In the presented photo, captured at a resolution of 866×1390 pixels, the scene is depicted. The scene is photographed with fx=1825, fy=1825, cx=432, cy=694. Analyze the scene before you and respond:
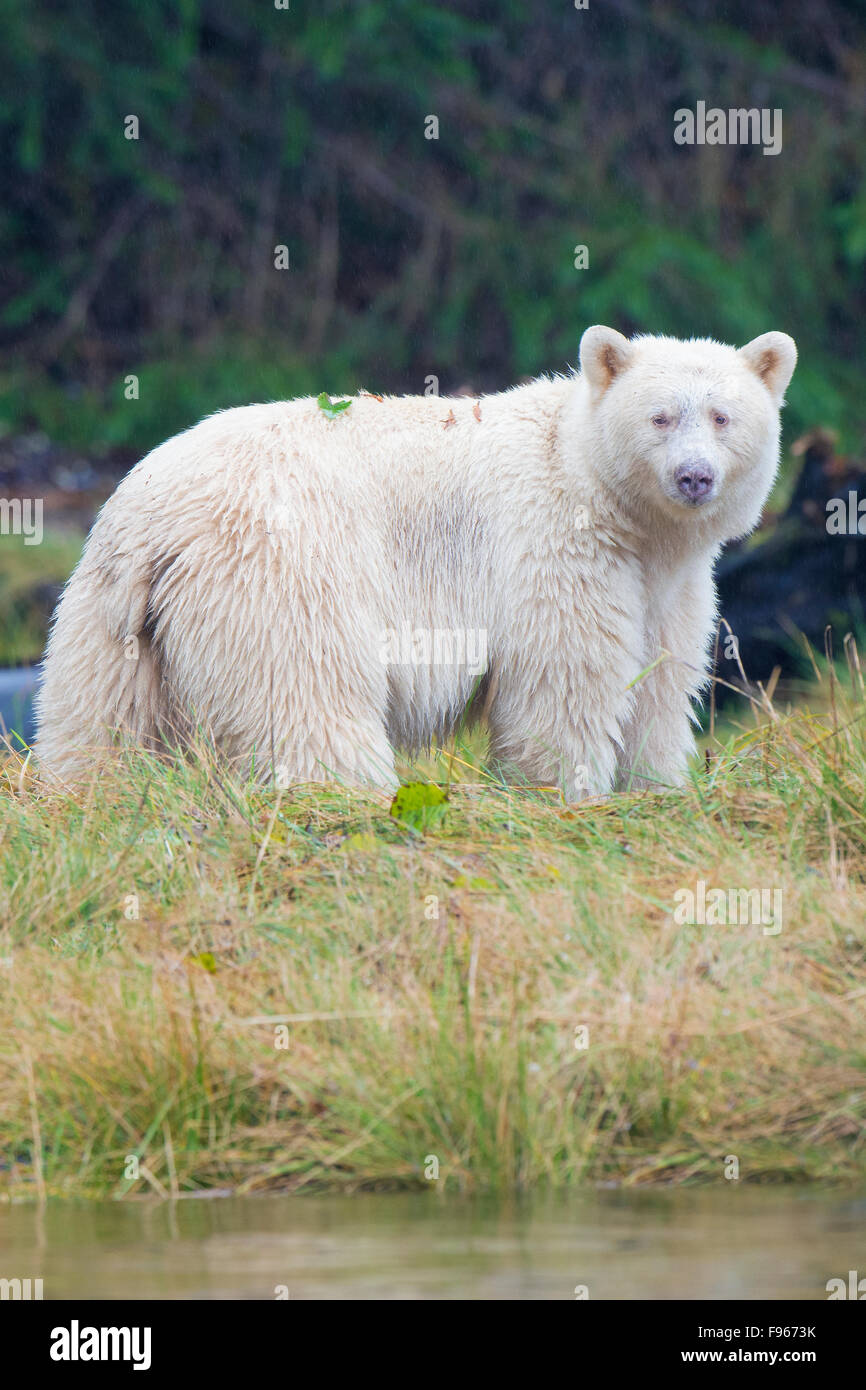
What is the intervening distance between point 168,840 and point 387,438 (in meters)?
1.51

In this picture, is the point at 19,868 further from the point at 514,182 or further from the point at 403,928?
the point at 514,182

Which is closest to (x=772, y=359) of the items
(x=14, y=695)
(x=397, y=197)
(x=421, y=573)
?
(x=421, y=573)

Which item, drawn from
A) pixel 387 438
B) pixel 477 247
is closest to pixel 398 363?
pixel 477 247

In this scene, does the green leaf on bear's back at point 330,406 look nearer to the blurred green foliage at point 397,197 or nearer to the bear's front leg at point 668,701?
the bear's front leg at point 668,701

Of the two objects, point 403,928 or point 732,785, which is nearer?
point 403,928

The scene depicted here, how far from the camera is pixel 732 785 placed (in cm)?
500

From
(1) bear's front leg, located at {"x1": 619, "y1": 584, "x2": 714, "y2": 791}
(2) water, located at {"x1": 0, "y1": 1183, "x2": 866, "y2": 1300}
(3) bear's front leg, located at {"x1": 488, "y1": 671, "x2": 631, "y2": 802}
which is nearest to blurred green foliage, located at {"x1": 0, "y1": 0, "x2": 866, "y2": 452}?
(1) bear's front leg, located at {"x1": 619, "y1": 584, "x2": 714, "y2": 791}

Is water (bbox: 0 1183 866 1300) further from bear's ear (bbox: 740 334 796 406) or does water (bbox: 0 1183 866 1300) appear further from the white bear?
bear's ear (bbox: 740 334 796 406)

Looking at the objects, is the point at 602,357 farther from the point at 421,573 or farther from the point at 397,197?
the point at 397,197

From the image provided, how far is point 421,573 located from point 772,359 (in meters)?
1.26

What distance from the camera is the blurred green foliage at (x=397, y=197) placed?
12.5 m

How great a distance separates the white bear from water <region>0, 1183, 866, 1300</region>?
188 centimetres

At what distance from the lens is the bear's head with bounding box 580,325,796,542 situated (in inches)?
208

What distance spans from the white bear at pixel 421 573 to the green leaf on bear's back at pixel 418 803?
0.40 m
